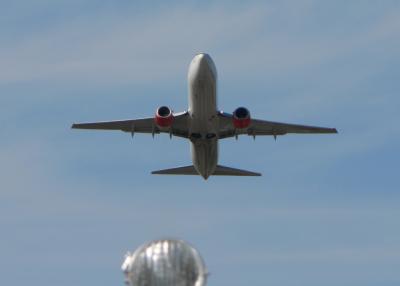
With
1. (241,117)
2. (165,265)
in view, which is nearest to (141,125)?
(241,117)

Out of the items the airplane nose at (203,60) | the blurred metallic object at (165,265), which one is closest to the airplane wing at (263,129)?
the airplane nose at (203,60)

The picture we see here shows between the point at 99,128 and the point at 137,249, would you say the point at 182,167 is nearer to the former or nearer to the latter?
the point at 99,128

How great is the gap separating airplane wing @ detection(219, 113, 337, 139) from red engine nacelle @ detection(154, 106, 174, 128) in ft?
9.57

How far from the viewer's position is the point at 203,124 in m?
52.8

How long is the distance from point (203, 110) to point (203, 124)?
1.13 meters

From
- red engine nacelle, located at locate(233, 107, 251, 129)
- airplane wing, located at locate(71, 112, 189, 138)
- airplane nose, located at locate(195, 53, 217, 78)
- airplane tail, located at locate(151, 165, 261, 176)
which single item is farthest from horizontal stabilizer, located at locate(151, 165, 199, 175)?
airplane nose, located at locate(195, 53, 217, 78)

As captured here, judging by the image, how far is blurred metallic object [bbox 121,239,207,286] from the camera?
7.80 metres

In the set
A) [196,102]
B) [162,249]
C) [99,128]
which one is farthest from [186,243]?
[99,128]

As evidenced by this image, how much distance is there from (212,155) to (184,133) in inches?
84.7

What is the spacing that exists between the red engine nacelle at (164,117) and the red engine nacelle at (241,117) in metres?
3.67

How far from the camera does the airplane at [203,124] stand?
5166cm

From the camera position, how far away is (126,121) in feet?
186

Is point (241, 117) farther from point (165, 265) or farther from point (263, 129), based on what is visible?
point (165, 265)

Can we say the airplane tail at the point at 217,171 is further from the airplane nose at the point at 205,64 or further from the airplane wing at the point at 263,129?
the airplane nose at the point at 205,64
